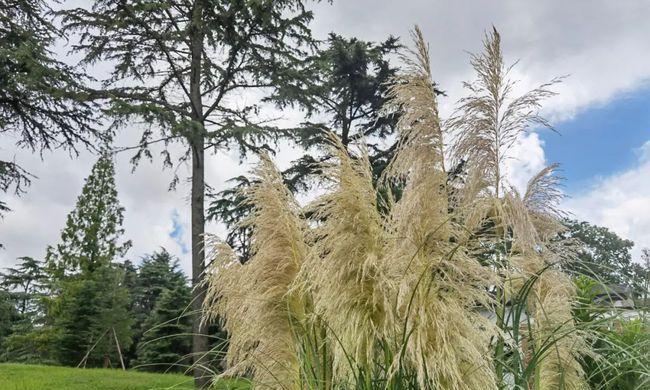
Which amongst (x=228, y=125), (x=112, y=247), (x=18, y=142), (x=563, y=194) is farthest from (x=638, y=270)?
(x=112, y=247)

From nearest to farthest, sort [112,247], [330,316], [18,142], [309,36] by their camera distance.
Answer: [330,316] → [309,36] → [18,142] → [112,247]

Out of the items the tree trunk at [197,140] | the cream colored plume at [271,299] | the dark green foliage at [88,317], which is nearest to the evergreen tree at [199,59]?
the tree trunk at [197,140]

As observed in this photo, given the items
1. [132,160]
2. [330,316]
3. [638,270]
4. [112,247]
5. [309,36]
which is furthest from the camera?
[112,247]

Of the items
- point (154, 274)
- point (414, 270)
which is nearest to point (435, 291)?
point (414, 270)

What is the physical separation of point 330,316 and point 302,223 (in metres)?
0.79

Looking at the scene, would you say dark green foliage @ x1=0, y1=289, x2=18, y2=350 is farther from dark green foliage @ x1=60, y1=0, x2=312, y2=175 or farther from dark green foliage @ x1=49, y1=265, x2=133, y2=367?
dark green foliage @ x1=60, y1=0, x2=312, y2=175

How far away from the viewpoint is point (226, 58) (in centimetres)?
1387

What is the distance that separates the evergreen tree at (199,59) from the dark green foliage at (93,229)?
36.8 ft

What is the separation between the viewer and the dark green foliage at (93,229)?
23.9m

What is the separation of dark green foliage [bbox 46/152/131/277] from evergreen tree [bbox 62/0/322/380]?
442 inches

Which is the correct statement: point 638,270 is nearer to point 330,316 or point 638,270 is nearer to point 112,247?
point 330,316

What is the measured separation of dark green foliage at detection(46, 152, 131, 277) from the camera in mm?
23906

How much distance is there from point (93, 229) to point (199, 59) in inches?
553

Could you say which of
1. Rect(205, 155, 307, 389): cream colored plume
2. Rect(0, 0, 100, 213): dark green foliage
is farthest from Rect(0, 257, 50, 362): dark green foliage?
Rect(205, 155, 307, 389): cream colored plume
